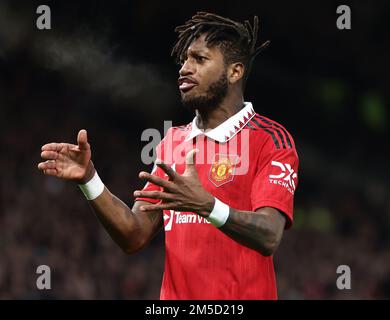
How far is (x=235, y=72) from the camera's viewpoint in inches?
189

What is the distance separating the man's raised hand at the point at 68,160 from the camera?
426 centimetres

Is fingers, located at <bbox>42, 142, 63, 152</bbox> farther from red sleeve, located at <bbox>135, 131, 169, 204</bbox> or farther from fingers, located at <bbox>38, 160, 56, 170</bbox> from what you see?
red sleeve, located at <bbox>135, 131, 169, 204</bbox>

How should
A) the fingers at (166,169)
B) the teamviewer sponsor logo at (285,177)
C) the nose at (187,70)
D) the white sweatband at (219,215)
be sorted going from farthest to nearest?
the nose at (187,70)
the teamviewer sponsor logo at (285,177)
the white sweatband at (219,215)
the fingers at (166,169)

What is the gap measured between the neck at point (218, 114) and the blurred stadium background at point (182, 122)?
11.3 ft

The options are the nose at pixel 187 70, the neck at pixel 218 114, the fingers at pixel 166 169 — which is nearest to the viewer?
the fingers at pixel 166 169

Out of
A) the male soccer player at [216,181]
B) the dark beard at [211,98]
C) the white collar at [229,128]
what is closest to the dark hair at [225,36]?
the male soccer player at [216,181]

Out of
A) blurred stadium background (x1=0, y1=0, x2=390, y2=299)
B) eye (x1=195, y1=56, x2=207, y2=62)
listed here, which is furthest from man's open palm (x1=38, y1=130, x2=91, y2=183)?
blurred stadium background (x1=0, y1=0, x2=390, y2=299)

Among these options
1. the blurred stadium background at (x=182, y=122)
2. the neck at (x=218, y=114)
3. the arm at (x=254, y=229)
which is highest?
the blurred stadium background at (x=182, y=122)

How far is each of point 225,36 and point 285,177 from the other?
975 mm

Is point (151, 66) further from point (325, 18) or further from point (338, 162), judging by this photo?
point (338, 162)

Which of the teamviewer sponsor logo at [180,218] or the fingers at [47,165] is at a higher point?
the fingers at [47,165]

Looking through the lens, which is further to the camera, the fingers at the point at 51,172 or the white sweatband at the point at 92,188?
the white sweatband at the point at 92,188

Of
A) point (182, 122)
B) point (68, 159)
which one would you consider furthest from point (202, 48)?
point (182, 122)

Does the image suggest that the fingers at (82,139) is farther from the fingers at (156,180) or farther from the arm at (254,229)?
the arm at (254,229)
